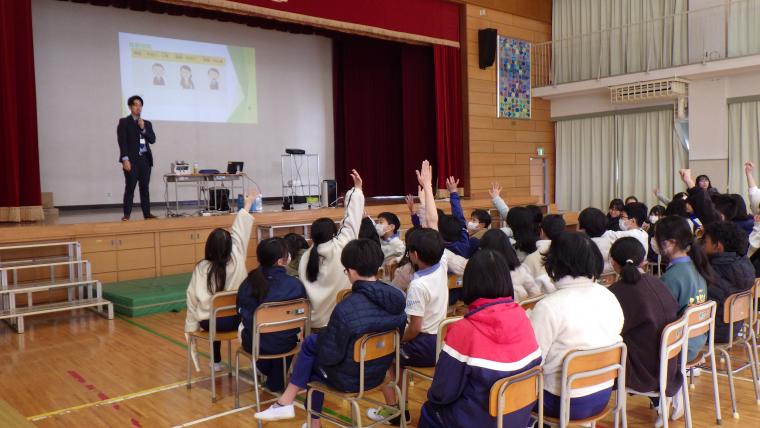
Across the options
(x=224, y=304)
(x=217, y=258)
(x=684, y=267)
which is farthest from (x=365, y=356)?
(x=684, y=267)

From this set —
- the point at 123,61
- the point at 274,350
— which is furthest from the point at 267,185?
the point at 274,350

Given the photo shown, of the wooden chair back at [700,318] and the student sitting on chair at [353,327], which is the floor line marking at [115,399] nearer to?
the student sitting on chair at [353,327]

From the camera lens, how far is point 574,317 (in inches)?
87.4

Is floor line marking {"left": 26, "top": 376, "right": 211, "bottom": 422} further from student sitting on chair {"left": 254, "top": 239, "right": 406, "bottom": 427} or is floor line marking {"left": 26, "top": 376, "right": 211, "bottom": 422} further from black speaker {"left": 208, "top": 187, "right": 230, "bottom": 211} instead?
black speaker {"left": 208, "top": 187, "right": 230, "bottom": 211}

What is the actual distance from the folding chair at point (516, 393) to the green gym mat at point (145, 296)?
4726 millimetres

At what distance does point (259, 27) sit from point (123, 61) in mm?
2698

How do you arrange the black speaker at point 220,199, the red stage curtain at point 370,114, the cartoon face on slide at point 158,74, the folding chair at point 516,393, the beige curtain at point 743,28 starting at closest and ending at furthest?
the folding chair at point 516,393, the black speaker at point 220,199, the beige curtain at point 743,28, the cartoon face on slide at point 158,74, the red stage curtain at point 370,114

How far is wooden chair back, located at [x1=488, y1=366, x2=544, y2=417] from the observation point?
195cm

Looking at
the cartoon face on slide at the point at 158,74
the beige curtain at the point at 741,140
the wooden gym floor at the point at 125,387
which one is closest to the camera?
the wooden gym floor at the point at 125,387

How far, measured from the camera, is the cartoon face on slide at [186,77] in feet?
32.8

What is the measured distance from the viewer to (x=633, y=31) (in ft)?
36.4

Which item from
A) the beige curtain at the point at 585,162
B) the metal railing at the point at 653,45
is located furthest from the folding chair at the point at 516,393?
the beige curtain at the point at 585,162

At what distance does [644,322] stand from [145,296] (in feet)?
15.9

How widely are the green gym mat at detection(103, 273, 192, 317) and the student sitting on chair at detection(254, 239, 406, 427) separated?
3615mm
